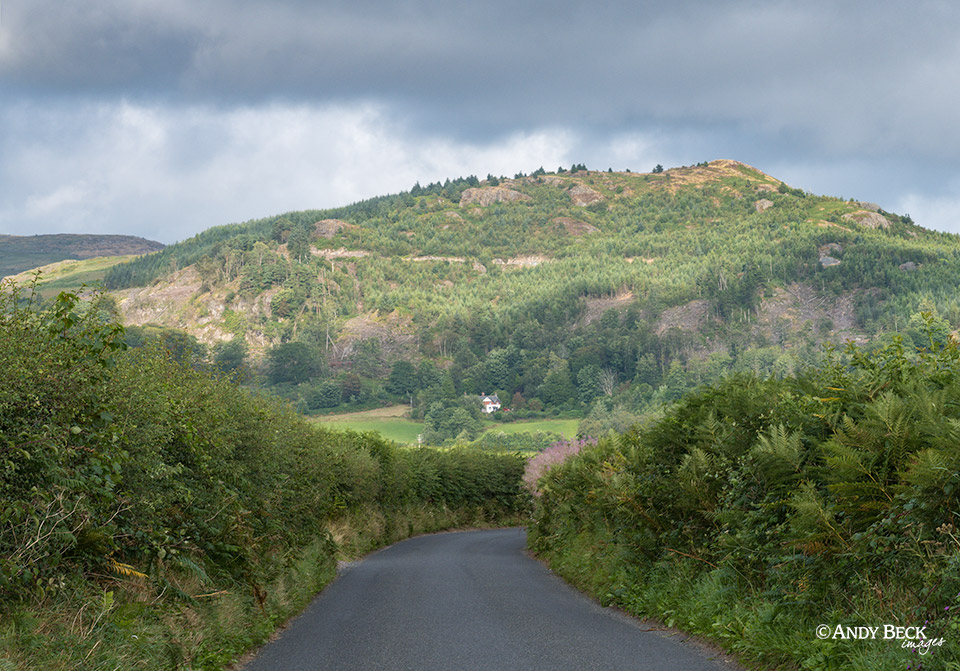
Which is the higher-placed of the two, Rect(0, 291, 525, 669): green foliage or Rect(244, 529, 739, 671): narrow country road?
Rect(0, 291, 525, 669): green foliage

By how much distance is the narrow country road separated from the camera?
25.3 feet

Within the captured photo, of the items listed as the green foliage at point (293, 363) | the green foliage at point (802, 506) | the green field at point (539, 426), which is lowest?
the green field at point (539, 426)

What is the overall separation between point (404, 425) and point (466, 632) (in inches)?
5360

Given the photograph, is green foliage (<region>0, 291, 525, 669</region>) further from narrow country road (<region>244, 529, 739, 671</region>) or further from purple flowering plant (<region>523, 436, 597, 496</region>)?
purple flowering plant (<region>523, 436, 597, 496</region>)

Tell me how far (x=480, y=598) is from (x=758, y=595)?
5698 millimetres

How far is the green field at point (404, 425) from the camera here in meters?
131

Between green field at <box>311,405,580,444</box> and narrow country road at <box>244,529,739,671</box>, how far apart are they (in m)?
110

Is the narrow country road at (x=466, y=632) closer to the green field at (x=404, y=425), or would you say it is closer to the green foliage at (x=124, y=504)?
the green foliage at (x=124, y=504)

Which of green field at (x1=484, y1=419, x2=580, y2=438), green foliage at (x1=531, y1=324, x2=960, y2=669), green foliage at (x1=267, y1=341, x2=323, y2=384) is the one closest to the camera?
green foliage at (x1=531, y1=324, x2=960, y2=669)

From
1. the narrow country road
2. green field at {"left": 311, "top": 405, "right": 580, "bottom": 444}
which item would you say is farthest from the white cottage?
the narrow country road


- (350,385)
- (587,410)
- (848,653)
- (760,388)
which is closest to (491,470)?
(760,388)

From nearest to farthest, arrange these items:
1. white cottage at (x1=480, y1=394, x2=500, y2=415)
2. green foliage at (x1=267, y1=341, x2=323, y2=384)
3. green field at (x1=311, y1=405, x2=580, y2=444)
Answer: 1. green field at (x1=311, y1=405, x2=580, y2=444)
2. white cottage at (x1=480, y1=394, x2=500, y2=415)
3. green foliage at (x1=267, y1=341, x2=323, y2=384)

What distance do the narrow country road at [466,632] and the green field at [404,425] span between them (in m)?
110

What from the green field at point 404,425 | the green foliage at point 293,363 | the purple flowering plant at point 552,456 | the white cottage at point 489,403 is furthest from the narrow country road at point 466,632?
the green foliage at point 293,363
